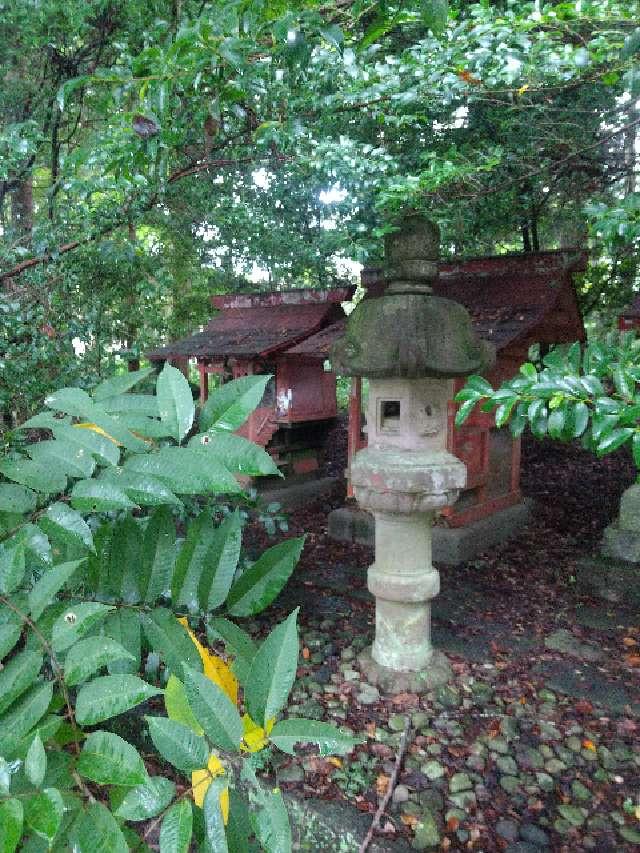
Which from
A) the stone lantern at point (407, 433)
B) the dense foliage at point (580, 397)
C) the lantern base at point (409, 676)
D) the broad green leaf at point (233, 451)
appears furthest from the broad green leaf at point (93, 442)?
the lantern base at point (409, 676)

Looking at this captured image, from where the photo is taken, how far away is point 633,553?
4559 mm

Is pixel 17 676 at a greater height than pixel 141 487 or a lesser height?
lesser

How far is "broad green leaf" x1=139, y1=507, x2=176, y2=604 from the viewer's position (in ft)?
3.23

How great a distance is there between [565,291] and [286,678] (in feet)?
19.5

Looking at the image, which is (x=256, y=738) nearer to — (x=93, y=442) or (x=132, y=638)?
(x=132, y=638)

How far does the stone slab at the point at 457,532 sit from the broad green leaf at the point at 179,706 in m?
4.75

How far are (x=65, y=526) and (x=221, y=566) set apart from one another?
28 cm

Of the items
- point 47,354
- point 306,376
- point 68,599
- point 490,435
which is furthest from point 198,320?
point 68,599

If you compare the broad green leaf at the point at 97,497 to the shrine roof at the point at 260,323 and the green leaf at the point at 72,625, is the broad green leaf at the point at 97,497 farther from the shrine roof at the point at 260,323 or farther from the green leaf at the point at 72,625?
the shrine roof at the point at 260,323

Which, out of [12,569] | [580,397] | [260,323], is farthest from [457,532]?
[12,569]

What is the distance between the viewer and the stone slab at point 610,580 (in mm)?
4340

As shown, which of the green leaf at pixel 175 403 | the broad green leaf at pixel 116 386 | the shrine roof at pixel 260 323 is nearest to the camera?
the green leaf at pixel 175 403

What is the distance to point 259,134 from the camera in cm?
343

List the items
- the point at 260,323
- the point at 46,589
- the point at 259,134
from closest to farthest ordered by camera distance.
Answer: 1. the point at 46,589
2. the point at 259,134
3. the point at 260,323
